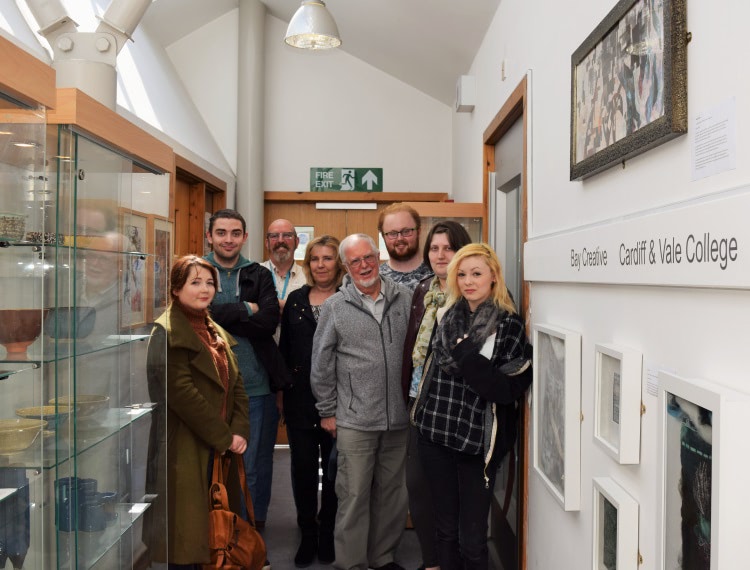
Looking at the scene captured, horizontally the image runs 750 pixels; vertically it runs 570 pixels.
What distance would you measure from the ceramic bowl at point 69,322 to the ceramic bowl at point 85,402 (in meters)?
0.14

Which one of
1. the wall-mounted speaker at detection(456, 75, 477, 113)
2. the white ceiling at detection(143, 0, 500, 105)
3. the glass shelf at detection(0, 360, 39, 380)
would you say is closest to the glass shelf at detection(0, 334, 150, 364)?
the glass shelf at detection(0, 360, 39, 380)

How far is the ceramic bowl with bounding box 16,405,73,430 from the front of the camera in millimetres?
1497

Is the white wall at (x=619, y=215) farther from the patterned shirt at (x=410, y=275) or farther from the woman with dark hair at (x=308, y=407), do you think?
the woman with dark hair at (x=308, y=407)

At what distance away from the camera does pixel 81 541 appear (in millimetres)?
1776

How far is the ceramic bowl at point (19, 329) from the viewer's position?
56.4 inches

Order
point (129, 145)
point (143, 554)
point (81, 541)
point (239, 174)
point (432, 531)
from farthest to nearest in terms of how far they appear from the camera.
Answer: point (239, 174), point (432, 531), point (143, 554), point (129, 145), point (81, 541)

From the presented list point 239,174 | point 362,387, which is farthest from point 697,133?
point 239,174

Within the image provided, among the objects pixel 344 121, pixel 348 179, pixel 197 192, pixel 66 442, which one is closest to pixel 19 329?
pixel 66 442

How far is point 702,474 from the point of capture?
1031 millimetres

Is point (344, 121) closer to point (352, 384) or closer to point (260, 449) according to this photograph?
point (260, 449)

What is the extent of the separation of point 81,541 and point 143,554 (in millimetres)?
487

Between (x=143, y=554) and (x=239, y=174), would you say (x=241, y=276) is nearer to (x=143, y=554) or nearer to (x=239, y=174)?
(x=143, y=554)

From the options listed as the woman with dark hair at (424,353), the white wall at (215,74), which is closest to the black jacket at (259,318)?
the woman with dark hair at (424,353)

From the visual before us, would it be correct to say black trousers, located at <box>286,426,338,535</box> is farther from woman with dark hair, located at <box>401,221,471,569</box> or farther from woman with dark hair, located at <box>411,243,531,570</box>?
woman with dark hair, located at <box>411,243,531,570</box>
